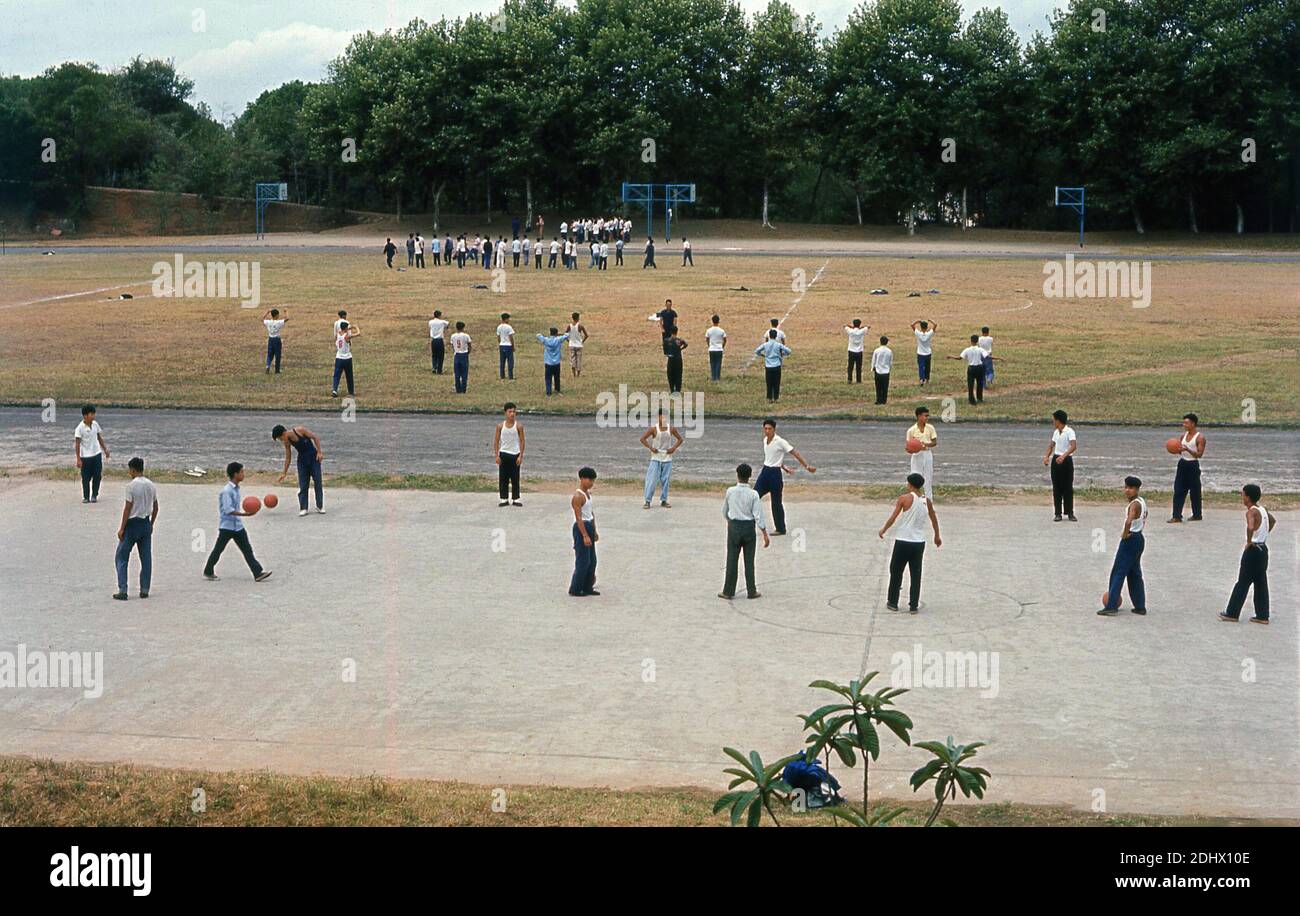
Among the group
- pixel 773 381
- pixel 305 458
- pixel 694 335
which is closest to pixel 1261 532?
pixel 305 458

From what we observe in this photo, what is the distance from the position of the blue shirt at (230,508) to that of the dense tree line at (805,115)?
70.0 m

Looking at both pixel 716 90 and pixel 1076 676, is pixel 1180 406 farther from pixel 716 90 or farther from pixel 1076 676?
pixel 716 90

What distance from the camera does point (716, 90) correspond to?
9412cm

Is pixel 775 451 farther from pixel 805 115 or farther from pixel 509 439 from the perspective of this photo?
pixel 805 115

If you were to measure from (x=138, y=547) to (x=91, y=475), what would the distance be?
23.1 feet

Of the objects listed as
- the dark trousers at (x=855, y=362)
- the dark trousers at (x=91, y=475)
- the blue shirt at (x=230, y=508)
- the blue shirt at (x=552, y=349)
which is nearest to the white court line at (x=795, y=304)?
the dark trousers at (x=855, y=362)

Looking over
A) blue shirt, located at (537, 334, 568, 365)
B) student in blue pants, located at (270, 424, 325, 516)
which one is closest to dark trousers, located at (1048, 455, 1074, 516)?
student in blue pants, located at (270, 424, 325, 516)

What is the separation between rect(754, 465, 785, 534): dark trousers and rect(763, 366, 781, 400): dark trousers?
508 inches

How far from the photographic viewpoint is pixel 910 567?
17.8 m

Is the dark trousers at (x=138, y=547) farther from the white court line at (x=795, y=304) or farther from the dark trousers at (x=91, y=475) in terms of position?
the white court line at (x=795, y=304)

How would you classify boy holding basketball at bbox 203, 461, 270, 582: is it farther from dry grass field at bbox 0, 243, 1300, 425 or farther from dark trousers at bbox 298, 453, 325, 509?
dry grass field at bbox 0, 243, 1300, 425

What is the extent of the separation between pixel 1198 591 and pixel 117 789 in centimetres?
1397

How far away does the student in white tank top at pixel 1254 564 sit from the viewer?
55.4 ft

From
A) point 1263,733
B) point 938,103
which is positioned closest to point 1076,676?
point 1263,733
